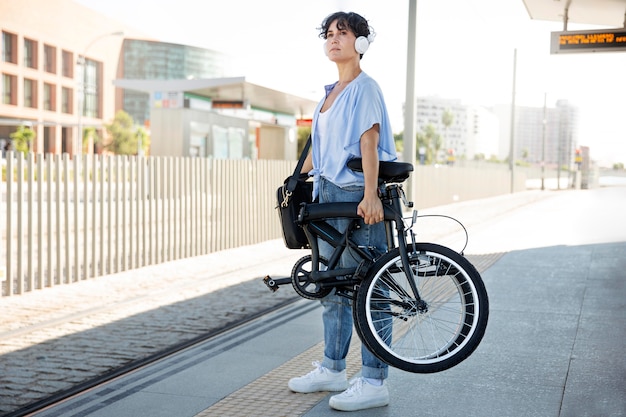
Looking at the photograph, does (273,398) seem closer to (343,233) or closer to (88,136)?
(343,233)

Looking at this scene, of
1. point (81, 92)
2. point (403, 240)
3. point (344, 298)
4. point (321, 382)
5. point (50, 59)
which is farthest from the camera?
point (50, 59)

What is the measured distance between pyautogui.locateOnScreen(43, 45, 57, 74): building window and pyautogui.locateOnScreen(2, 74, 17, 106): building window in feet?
19.1

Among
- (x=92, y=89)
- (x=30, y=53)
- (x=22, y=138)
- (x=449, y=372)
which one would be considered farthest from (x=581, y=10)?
(x=92, y=89)

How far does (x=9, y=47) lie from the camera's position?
61656 mm

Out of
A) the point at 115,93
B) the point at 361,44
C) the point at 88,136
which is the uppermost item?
the point at 115,93

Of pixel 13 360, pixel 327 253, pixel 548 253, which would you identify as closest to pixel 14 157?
pixel 13 360

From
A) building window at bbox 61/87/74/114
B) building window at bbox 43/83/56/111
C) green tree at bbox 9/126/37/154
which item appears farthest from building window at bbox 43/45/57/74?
green tree at bbox 9/126/37/154

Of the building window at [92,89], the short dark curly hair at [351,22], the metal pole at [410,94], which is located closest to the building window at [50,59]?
the building window at [92,89]

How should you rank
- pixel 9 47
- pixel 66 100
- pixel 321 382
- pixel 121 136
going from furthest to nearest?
pixel 121 136, pixel 66 100, pixel 9 47, pixel 321 382

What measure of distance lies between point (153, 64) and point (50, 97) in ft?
173

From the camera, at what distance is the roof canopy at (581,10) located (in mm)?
15672

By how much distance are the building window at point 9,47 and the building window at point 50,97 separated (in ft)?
18.3

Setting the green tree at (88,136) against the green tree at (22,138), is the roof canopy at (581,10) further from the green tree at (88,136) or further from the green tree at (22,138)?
the green tree at (88,136)

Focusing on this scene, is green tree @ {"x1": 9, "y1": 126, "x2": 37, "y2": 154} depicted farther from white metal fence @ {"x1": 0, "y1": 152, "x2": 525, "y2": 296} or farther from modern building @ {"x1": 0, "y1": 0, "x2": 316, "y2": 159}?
white metal fence @ {"x1": 0, "y1": 152, "x2": 525, "y2": 296}
